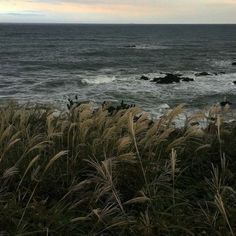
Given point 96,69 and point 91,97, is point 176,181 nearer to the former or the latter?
point 91,97

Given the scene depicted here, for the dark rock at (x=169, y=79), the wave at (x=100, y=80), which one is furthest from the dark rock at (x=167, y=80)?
the wave at (x=100, y=80)

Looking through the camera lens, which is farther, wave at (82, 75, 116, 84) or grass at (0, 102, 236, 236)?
wave at (82, 75, 116, 84)

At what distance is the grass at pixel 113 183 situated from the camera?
13.6 ft

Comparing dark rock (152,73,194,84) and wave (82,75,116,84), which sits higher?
dark rock (152,73,194,84)

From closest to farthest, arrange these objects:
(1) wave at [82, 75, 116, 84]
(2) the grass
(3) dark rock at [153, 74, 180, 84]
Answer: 1. (2) the grass
2. (3) dark rock at [153, 74, 180, 84]
3. (1) wave at [82, 75, 116, 84]

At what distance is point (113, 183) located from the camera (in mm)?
4703

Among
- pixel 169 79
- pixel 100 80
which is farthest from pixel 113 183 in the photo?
pixel 100 80

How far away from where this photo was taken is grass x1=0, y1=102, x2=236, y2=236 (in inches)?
163

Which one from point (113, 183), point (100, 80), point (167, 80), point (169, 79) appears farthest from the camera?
point (100, 80)

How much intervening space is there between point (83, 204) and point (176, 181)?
1109 mm

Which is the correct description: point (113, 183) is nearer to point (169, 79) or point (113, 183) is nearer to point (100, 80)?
point (169, 79)

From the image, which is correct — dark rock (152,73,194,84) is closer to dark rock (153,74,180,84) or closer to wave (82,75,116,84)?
dark rock (153,74,180,84)

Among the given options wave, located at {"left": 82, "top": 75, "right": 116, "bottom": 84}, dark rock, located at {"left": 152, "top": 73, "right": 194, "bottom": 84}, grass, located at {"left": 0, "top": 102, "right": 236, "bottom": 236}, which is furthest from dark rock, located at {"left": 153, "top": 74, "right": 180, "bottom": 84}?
grass, located at {"left": 0, "top": 102, "right": 236, "bottom": 236}

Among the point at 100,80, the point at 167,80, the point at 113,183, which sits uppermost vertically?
the point at 113,183
